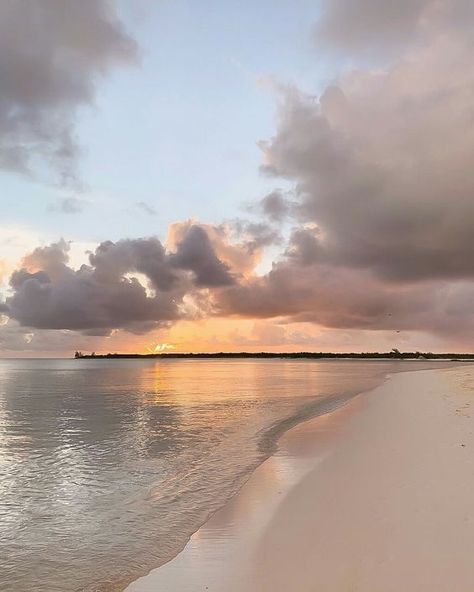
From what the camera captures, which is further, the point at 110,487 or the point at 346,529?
the point at 110,487

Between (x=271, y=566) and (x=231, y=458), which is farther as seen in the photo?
(x=231, y=458)

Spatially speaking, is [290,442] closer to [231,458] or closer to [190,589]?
[231,458]

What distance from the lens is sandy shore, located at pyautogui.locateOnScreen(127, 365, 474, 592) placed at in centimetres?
688

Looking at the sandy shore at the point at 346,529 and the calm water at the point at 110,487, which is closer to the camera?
the sandy shore at the point at 346,529

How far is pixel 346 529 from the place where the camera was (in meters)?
8.66

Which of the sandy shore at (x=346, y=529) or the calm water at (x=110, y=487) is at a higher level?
the sandy shore at (x=346, y=529)

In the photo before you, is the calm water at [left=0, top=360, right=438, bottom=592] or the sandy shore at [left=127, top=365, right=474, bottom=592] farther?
the calm water at [left=0, top=360, right=438, bottom=592]

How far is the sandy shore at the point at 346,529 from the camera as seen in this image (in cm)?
688

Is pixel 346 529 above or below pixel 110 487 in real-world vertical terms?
above

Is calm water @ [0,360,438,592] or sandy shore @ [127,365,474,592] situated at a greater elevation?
sandy shore @ [127,365,474,592]

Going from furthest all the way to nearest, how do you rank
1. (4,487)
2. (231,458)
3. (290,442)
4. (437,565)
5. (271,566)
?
1. (290,442)
2. (231,458)
3. (4,487)
4. (271,566)
5. (437,565)

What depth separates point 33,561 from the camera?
351 inches

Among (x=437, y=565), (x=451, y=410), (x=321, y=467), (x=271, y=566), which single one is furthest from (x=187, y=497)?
(x=451, y=410)

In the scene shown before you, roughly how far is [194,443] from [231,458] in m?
3.91
